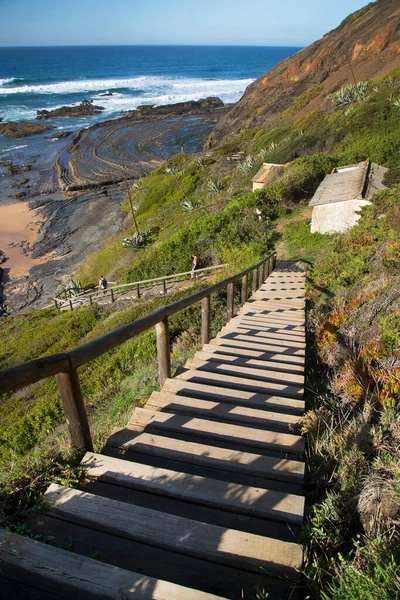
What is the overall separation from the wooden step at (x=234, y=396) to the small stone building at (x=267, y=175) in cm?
1696

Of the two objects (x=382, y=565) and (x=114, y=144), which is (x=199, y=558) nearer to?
(x=382, y=565)

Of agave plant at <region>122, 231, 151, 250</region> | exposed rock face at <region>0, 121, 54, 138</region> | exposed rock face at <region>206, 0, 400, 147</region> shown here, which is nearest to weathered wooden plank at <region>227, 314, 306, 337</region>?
agave plant at <region>122, 231, 151, 250</region>

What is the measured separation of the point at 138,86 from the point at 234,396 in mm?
104408

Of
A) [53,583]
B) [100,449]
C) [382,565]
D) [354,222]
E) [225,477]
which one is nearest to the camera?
[53,583]

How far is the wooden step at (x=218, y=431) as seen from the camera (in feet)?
9.04

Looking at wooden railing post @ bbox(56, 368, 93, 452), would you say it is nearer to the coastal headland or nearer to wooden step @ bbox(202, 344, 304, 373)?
wooden step @ bbox(202, 344, 304, 373)

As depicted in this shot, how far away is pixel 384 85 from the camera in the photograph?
82.4 ft

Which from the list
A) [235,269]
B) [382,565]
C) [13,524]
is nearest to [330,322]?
[382,565]

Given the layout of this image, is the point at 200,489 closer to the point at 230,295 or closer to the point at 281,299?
the point at 230,295

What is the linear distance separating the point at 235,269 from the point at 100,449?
11222 mm

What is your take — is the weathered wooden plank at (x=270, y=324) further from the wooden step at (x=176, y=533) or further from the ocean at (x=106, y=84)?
the ocean at (x=106, y=84)

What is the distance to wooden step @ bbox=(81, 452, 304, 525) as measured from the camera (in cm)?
211

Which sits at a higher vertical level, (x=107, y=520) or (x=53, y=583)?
(x=53, y=583)

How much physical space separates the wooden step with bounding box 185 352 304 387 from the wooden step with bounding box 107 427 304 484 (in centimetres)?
131
